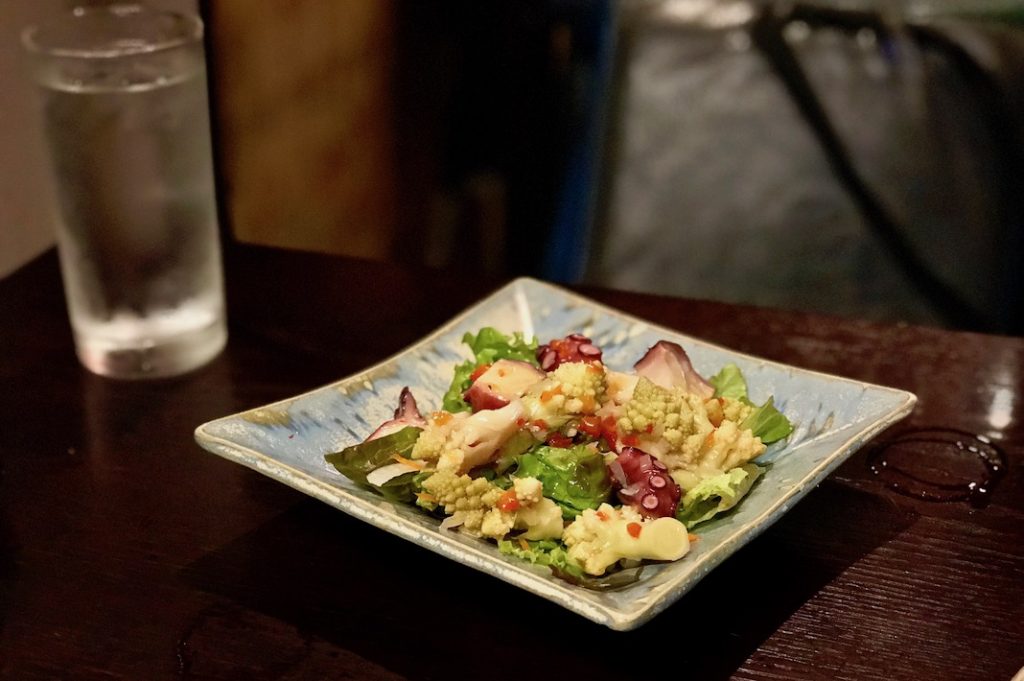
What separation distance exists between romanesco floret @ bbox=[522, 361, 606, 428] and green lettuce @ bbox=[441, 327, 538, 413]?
0.13m

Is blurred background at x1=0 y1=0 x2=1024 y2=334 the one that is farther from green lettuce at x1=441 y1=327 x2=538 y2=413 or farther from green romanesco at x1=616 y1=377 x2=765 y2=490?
green romanesco at x1=616 y1=377 x2=765 y2=490

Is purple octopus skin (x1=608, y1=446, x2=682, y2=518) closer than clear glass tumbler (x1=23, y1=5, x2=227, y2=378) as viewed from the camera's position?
Yes

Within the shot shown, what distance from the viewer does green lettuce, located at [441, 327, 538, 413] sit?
1075 mm

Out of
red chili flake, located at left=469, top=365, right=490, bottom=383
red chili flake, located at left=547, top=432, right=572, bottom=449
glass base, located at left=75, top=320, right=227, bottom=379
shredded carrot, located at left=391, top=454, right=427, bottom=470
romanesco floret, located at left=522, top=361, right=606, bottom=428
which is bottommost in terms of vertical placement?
glass base, located at left=75, top=320, right=227, bottom=379

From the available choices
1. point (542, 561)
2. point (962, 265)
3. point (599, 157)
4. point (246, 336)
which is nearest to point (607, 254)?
point (599, 157)

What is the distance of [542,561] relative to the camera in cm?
83

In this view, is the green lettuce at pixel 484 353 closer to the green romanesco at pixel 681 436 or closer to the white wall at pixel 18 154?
the green romanesco at pixel 681 436

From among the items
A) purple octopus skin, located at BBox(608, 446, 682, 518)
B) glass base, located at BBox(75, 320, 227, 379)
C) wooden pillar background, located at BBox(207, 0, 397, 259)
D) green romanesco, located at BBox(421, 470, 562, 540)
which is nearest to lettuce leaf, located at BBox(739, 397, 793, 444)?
purple octopus skin, located at BBox(608, 446, 682, 518)

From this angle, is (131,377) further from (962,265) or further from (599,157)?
(962,265)

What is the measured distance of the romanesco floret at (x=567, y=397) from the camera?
0.93 metres

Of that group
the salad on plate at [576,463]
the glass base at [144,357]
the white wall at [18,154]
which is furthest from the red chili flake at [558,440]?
the white wall at [18,154]

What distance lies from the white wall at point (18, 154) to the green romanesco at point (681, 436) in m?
1.13

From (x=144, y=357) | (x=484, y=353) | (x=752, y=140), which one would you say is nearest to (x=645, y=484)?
(x=484, y=353)

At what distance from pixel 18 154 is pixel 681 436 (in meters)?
1.30
